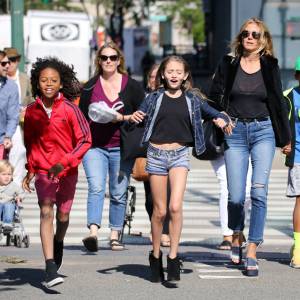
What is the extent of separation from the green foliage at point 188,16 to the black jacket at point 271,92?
3296 inches

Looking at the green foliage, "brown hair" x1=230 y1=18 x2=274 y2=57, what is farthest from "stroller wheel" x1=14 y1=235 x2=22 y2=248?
the green foliage

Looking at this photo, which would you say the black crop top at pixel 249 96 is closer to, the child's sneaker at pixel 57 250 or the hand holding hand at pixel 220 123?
the hand holding hand at pixel 220 123

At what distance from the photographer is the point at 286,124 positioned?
941 cm

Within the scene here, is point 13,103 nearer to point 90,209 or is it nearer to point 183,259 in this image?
point 90,209

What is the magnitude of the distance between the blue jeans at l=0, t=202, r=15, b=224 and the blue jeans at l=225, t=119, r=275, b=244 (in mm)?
3047

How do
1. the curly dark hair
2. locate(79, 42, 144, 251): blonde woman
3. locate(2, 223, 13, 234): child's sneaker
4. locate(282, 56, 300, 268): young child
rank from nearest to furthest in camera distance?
the curly dark hair → locate(282, 56, 300, 268): young child → locate(79, 42, 144, 251): blonde woman → locate(2, 223, 13, 234): child's sneaker

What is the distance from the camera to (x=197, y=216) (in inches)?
596

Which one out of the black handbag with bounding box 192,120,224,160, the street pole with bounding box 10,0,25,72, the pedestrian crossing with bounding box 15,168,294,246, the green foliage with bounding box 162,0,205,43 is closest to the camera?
the black handbag with bounding box 192,120,224,160

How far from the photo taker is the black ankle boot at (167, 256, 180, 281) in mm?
8906

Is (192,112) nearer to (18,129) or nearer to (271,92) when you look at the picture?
(271,92)

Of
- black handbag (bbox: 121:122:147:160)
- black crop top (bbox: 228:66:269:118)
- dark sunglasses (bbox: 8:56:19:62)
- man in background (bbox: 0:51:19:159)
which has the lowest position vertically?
black handbag (bbox: 121:122:147:160)

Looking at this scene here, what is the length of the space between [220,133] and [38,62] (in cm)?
157

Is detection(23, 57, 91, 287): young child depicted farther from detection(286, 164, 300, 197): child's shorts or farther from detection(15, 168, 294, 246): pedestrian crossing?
detection(15, 168, 294, 246): pedestrian crossing

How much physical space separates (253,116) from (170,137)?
0.75 metres
